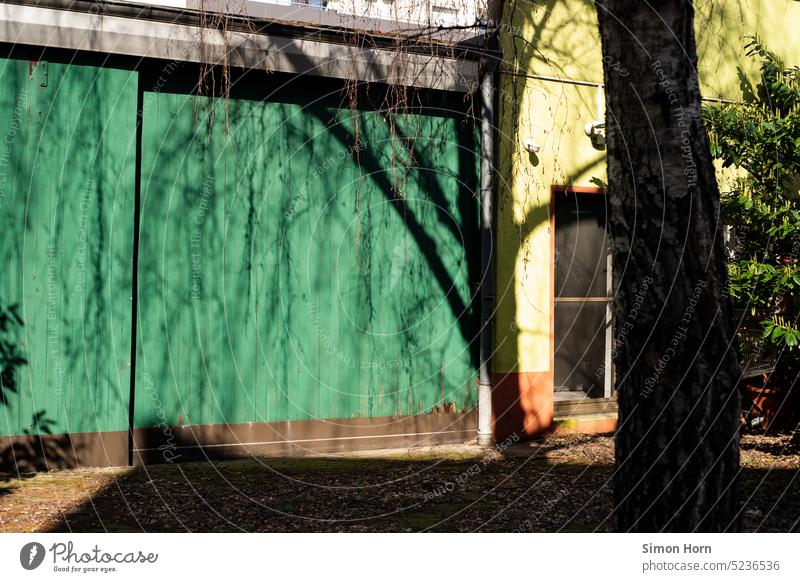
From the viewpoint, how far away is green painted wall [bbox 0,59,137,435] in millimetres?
6281

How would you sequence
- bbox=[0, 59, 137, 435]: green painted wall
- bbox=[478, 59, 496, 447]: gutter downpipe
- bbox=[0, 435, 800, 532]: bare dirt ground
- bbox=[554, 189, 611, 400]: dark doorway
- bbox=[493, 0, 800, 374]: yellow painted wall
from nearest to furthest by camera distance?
bbox=[0, 435, 800, 532]: bare dirt ground
bbox=[0, 59, 137, 435]: green painted wall
bbox=[478, 59, 496, 447]: gutter downpipe
bbox=[493, 0, 800, 374]: yellow painted wall
bbox=[554, 189, 611, 400]: dark doorway

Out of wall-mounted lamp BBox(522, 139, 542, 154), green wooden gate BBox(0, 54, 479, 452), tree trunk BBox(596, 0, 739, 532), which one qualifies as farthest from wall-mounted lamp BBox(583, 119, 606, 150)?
tree trunk BBox(596, 0, 739, 532)

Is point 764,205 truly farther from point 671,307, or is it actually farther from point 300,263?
point 671,307

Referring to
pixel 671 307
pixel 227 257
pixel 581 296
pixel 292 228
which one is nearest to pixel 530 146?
pixel 581 296

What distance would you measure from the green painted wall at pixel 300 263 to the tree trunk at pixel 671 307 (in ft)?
12.5

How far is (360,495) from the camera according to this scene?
6.01m

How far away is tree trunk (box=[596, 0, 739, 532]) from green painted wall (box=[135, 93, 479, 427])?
150 inches

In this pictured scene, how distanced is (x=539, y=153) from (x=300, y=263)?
8.60 ft

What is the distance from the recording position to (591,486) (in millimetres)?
6371

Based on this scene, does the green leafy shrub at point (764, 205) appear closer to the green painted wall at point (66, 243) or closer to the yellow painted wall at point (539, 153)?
the yellow painted wall at point (539, 153)

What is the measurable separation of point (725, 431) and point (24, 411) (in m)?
4.92

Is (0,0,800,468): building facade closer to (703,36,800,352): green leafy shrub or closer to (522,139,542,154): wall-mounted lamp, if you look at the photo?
(522,139,542,154): wall-mounted lamp

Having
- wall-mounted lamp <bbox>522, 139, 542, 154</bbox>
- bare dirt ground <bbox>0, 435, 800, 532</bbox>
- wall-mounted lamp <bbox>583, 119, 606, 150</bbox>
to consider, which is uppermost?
wall-mounted lamp <bbox>583, 119, 606, 150</bbox>

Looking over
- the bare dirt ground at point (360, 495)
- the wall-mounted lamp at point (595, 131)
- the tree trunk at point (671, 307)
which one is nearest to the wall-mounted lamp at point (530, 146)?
the wall-mounted lamp at point (595, 131)
